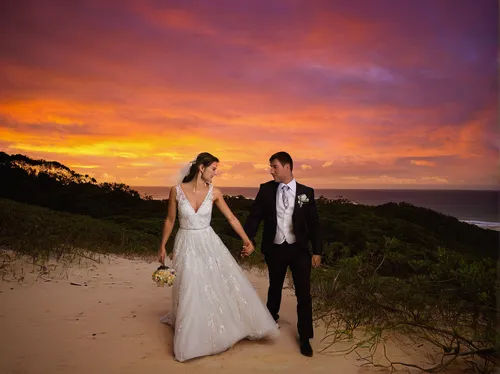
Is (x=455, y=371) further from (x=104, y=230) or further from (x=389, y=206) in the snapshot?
(x=389, y=206)

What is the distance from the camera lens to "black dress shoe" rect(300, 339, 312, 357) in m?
4.70

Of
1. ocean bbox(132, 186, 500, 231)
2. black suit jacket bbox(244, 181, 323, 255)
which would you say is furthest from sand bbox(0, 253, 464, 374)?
ocean bbox(132, 186, 500, 231)

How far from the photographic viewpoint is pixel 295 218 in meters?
4.98

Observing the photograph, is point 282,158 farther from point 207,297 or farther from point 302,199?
point 207,297

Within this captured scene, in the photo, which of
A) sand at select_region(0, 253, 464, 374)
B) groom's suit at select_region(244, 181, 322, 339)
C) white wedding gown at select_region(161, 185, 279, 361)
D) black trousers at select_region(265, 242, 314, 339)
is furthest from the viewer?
groom's suit at select_region(244, 181, 322, 339)

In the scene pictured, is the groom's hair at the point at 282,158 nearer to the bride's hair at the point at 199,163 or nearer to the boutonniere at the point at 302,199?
the boutonniere at the point at 302,199

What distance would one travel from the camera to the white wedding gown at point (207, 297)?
4.46 meters

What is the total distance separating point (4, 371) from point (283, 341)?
3.02m

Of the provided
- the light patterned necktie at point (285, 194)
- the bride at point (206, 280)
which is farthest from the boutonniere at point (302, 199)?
the bride at point (206, 280)

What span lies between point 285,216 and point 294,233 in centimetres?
23

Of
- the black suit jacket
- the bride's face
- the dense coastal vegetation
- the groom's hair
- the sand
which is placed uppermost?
the groom's hair

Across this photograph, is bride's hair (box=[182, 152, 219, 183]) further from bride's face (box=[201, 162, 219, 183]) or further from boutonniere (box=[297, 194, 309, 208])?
boutonniere (box=[297, 194, 309, 208])

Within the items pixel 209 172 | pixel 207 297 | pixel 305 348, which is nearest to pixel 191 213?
pixel 209 172

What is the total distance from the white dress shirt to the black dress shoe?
1.16m
